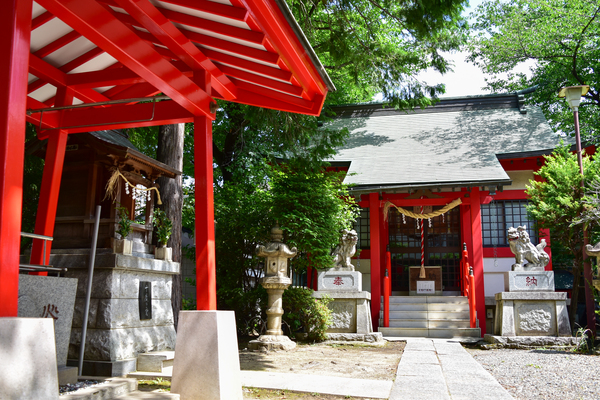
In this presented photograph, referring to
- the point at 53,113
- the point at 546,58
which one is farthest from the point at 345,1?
the point at 546,58

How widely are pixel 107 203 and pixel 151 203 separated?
1011 mm

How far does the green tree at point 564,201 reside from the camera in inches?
432

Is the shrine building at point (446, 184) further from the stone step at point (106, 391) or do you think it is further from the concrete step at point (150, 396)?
the concrete step at point (150, 396)

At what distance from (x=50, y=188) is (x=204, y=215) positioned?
185cm

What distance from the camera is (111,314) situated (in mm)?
6133

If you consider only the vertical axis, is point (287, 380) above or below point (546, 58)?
below

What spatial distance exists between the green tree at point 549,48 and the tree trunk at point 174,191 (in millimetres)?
14048

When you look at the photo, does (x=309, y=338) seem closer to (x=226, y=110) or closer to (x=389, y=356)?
(x=389, y=356)

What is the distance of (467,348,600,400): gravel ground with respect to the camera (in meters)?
5.84

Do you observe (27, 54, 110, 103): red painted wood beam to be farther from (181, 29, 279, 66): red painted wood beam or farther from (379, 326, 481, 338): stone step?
(379, 326, 481, 338): stone step

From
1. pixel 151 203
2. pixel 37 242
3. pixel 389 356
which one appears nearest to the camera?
pixel 37 242

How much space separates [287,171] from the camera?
36.9ft

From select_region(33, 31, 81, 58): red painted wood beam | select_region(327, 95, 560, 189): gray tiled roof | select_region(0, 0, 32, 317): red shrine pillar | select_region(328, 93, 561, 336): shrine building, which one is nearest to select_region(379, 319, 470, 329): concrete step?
select_region(328, 93, 561, 336): shrine building

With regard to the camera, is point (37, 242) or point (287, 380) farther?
point (287, 380)
